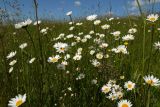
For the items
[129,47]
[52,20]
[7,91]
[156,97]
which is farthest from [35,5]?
[52,20]

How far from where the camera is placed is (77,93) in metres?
2.14

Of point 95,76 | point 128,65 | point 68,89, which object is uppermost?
point 128,65

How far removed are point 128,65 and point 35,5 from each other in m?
1.38

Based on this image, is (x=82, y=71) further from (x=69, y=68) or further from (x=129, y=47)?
(x=129, y=47)

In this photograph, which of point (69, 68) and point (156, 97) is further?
point (69, 68)

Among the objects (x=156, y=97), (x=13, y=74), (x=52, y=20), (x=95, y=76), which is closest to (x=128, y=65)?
(x=95, y=76)

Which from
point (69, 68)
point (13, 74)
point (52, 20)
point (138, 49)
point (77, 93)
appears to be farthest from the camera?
point (52, 20)

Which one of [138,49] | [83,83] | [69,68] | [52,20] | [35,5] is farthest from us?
[52,20]

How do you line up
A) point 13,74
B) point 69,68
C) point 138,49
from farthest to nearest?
point 138,49 < point 13,74 < point 69,68

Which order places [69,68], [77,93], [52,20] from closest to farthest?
[77,93] < [69,68] < [52,20]

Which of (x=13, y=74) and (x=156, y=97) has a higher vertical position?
(x=13, y=74)

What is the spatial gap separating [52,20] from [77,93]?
24.5ft

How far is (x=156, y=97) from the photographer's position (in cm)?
205

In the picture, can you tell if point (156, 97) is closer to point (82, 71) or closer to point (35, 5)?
point (82, 71)
